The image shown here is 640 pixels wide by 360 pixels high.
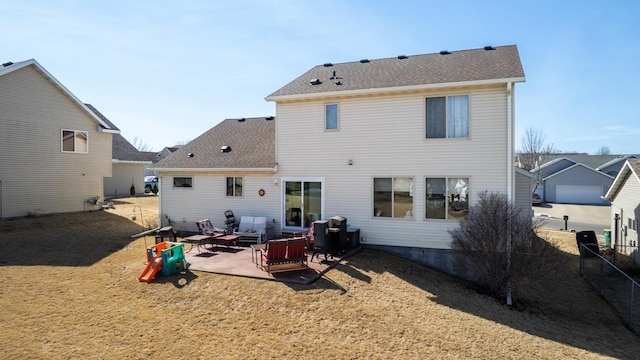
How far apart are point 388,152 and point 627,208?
13.6m

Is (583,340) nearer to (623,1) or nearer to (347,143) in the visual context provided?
(347,143)

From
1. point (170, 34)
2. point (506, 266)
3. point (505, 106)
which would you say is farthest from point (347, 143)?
A: point (170, 34)

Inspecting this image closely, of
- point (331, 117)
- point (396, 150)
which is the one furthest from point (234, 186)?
point (396, 150)

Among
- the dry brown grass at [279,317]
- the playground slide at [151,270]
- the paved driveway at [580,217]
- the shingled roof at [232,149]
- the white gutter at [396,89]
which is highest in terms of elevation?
the white gutter at [396,89]

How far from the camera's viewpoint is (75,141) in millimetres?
19922

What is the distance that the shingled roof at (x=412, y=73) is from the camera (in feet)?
38.6

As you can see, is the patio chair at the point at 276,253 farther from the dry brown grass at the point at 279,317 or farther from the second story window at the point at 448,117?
the second story window at the point at 448,117

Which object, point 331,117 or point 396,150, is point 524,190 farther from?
point 331,117

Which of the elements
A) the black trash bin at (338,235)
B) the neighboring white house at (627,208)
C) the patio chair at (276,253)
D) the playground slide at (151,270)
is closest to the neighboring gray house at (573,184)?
the neighboring white house at (627,208)

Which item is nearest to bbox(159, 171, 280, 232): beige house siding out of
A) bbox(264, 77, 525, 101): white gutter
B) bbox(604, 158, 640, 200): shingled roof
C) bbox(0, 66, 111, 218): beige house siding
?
bbox(264, 77, 525, 101): white gutter

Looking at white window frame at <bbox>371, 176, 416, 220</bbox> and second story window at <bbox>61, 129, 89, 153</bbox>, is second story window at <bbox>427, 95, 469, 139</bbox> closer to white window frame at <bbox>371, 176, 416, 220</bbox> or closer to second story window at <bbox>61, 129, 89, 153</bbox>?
white window frame at <bbox>371, 176, 416, 220</bbox>

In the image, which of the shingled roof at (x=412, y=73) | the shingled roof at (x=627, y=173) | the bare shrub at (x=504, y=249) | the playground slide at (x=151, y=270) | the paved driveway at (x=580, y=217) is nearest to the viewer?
the playground slide at (x=151, y=270)

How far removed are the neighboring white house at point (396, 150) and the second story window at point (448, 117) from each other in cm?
3

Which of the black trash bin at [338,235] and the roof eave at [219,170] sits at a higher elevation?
the roof eave at [219,170]
